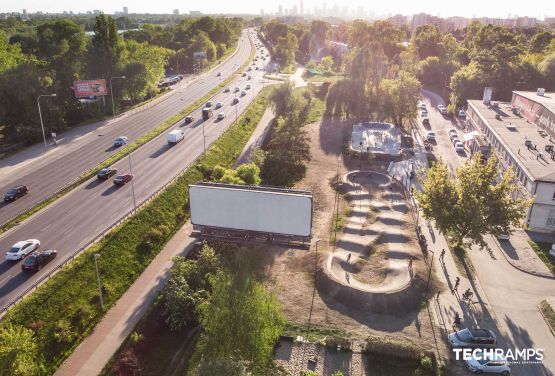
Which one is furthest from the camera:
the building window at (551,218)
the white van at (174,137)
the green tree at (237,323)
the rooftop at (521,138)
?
the white van at (174,137)

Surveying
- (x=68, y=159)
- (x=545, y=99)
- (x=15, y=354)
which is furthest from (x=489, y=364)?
(x=545, y=99)

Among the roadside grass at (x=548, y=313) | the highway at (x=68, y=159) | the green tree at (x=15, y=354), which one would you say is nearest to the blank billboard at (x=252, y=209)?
the green tree at (x=15, y=354)

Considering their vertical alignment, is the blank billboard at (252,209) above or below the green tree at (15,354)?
above

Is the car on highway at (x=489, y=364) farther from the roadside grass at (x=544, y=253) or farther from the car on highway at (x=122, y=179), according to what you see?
the car on highway at (x=122, y=179)

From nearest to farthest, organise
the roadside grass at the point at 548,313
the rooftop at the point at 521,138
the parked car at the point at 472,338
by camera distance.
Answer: the parked car at the point at 472,338
the roadside grass at the point at 548,313
the rooftop at the point at 521,138

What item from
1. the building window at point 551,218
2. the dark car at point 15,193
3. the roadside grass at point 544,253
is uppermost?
the dark car at point 15,193

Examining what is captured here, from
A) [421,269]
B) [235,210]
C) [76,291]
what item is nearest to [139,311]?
[76,291]

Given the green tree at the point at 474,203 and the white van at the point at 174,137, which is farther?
the white van at the point at 174,137

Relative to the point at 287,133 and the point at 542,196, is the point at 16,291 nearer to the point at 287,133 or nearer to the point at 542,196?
the point at 287,133
